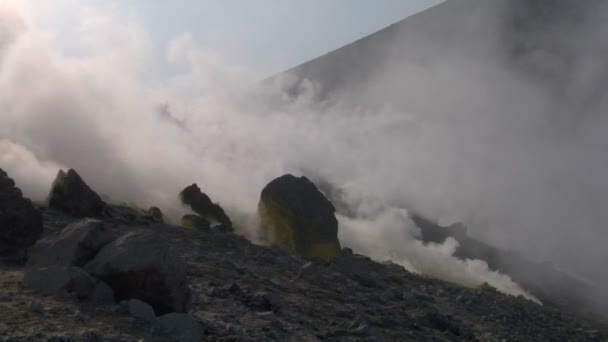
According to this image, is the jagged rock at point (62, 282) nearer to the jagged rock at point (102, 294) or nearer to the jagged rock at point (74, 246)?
the jagged rock at point (102, 294)

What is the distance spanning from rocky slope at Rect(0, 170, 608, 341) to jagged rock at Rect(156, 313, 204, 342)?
0.01 m

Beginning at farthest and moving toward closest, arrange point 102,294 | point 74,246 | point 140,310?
point 74,246, point 102,294, point 140,310

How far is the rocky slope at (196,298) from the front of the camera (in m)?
7.07

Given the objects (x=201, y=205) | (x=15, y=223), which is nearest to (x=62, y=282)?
(x=15, y=223)

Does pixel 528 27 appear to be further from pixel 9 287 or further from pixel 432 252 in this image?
pixel 9 287

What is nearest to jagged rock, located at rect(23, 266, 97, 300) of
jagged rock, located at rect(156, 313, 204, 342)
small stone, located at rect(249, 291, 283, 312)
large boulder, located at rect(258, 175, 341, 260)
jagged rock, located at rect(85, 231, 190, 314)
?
jagged rock, located at rect(85, 231, 190, 314)

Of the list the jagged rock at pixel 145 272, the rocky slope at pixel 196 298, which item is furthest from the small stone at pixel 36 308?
the jagged rock at pixel 145 272

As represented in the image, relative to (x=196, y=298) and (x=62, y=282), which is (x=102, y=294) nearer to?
(x=62, y=282)

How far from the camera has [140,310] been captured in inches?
289

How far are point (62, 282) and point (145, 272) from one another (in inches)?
41.9

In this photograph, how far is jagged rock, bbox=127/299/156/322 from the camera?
730cm

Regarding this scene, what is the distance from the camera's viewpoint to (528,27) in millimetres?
127875

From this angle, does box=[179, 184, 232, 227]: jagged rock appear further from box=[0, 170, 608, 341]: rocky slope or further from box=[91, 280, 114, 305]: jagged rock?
box=[91, 280, 114, 305]: jagged rock

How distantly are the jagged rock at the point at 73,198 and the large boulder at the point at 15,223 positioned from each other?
20.3 ft
